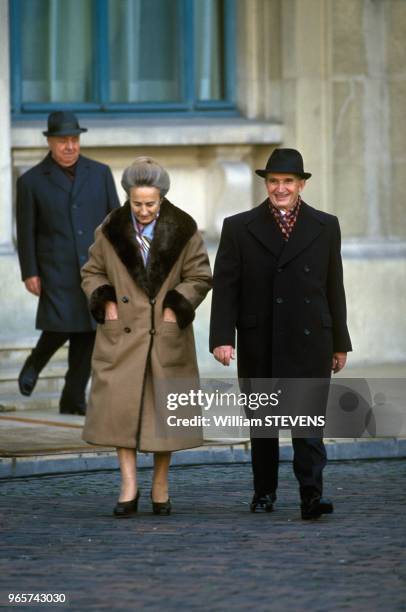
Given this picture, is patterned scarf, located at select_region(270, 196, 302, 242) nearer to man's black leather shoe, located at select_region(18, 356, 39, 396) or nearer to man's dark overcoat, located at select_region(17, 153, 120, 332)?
man's dark overcoat, located at select_region(17, 153, 120, 332)

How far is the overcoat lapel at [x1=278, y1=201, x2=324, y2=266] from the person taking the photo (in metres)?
8.74

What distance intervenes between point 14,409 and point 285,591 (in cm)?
622

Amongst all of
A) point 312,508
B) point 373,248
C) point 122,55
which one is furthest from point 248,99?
point 312,508

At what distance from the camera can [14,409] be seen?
12.9 metres

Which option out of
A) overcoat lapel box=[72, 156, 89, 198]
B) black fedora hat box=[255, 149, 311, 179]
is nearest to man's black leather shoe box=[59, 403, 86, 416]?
overcoat lapel box=[72, 156, 89, 198]

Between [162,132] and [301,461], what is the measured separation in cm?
662

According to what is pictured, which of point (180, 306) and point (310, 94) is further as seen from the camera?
point (310, 94)

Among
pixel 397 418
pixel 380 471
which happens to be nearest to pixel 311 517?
pixel 380 471

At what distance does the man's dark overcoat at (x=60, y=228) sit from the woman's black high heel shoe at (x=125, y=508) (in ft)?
11.6

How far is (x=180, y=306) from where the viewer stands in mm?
8828

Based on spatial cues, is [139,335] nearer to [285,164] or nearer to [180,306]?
[180,306]

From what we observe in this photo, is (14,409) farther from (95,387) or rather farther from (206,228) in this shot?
(95,387)

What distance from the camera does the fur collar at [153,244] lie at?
8891 mm

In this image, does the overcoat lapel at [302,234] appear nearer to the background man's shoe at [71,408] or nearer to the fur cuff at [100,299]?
the fur cuff at [100,299]
